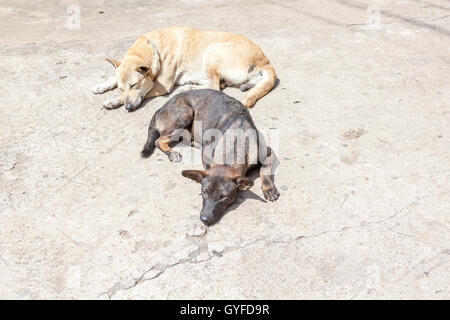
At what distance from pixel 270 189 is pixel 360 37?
14.2ft

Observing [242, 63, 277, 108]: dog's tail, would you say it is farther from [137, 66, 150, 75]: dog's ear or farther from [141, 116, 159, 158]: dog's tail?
[137, 66, 150, 75]: dog's ear

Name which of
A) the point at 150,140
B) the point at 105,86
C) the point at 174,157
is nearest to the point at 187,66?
the point at 105,86

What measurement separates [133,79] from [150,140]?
4.23 ft

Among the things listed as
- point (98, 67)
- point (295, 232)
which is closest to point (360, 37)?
point (98, 67)

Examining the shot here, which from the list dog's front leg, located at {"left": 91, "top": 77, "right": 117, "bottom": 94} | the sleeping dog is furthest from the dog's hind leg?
dog's front leg, located at {"left": 91, "top": 77, "right": 117, "bottom": 94}

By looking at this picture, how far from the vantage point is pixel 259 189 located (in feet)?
13.2

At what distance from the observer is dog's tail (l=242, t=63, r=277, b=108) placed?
5331 millimetres

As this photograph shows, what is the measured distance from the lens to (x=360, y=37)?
7.04 metres

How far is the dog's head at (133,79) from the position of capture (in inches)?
215

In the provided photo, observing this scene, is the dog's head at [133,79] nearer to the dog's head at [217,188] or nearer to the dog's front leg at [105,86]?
the dog's front leg at [105,86]

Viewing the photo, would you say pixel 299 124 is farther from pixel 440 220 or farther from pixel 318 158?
pixel 440 220

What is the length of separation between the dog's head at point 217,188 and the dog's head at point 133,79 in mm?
2154

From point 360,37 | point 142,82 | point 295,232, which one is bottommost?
point 295,232

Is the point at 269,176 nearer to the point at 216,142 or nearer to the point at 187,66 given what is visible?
the point at 216,142
